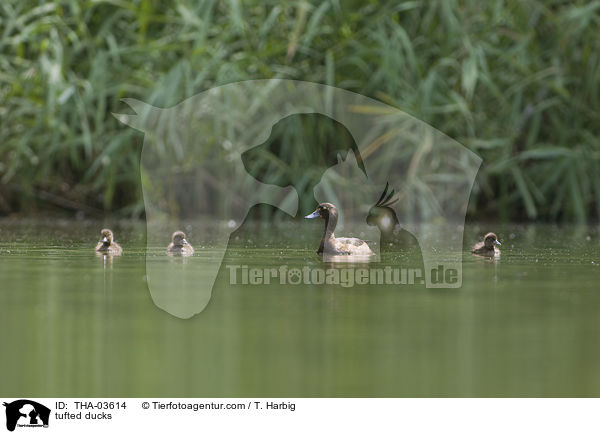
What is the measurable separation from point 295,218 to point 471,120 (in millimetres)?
2267

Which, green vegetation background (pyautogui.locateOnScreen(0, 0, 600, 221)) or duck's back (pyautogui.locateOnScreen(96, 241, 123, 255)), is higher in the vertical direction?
green vegetation background (pyautogui.locateOnScreen(0, 0, 600, 221))

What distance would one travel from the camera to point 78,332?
4.04 m

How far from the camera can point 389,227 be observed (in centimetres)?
1004

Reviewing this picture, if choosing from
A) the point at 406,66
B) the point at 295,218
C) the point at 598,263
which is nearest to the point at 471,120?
the point at 406,66

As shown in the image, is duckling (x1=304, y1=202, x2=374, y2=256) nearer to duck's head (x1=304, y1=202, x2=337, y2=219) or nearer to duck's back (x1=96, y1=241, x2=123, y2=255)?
duck's head (x1=304, y1=202, x2=337, y2=219)

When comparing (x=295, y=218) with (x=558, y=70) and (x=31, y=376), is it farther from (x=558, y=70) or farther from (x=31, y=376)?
(x=31, y=376)

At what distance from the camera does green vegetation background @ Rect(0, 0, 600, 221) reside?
1101 centimetres

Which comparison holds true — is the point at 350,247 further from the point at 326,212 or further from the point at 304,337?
the point at 304,337

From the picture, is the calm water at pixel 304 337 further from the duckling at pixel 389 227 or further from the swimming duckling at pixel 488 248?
the duckling at pixel 389 227

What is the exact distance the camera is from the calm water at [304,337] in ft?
10.6

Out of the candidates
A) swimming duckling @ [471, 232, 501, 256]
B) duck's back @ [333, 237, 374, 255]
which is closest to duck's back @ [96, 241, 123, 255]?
duck's back @ [333, 237, 374, 255]
